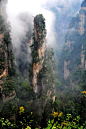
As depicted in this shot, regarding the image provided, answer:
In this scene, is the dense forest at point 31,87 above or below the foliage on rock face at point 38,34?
below

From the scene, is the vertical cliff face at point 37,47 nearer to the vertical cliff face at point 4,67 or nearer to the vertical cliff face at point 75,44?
the vertical cliff face at point 4,67

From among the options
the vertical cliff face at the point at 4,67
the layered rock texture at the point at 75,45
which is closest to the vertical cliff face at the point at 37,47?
the vertical cliff face at the point at 4,67

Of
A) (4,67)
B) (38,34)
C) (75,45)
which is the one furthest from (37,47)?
(75,45)

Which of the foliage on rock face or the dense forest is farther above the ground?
the foliage on rock face

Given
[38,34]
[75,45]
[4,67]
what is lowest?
[4,67]

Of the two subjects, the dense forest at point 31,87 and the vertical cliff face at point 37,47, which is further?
the vertical cliff face at point 37,47

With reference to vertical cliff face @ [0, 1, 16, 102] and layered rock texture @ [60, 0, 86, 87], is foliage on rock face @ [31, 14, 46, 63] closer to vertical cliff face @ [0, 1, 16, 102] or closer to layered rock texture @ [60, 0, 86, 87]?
vertical cliff face @ [0, 1, 16, 102]

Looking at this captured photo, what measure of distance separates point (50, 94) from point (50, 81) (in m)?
1.84

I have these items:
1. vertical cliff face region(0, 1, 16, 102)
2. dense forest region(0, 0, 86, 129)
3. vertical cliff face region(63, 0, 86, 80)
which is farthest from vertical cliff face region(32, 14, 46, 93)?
vertical cliff face region(63, 0, 86, 80)

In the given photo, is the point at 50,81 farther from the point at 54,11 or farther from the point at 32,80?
the point at 54,11

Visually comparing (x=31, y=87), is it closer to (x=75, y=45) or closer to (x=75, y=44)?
(x=75, y=45)

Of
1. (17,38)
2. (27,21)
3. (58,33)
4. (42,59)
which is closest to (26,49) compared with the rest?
(17,38)

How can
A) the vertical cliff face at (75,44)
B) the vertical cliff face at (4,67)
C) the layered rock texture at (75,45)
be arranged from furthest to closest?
the vertical cliff face at (75,44)
the layered rock texture at (75,45)
the vertical cliff face at (4,67)

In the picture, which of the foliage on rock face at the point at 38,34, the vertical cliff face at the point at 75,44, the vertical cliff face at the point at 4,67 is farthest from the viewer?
the vertical cliff face at the point at 75,44
